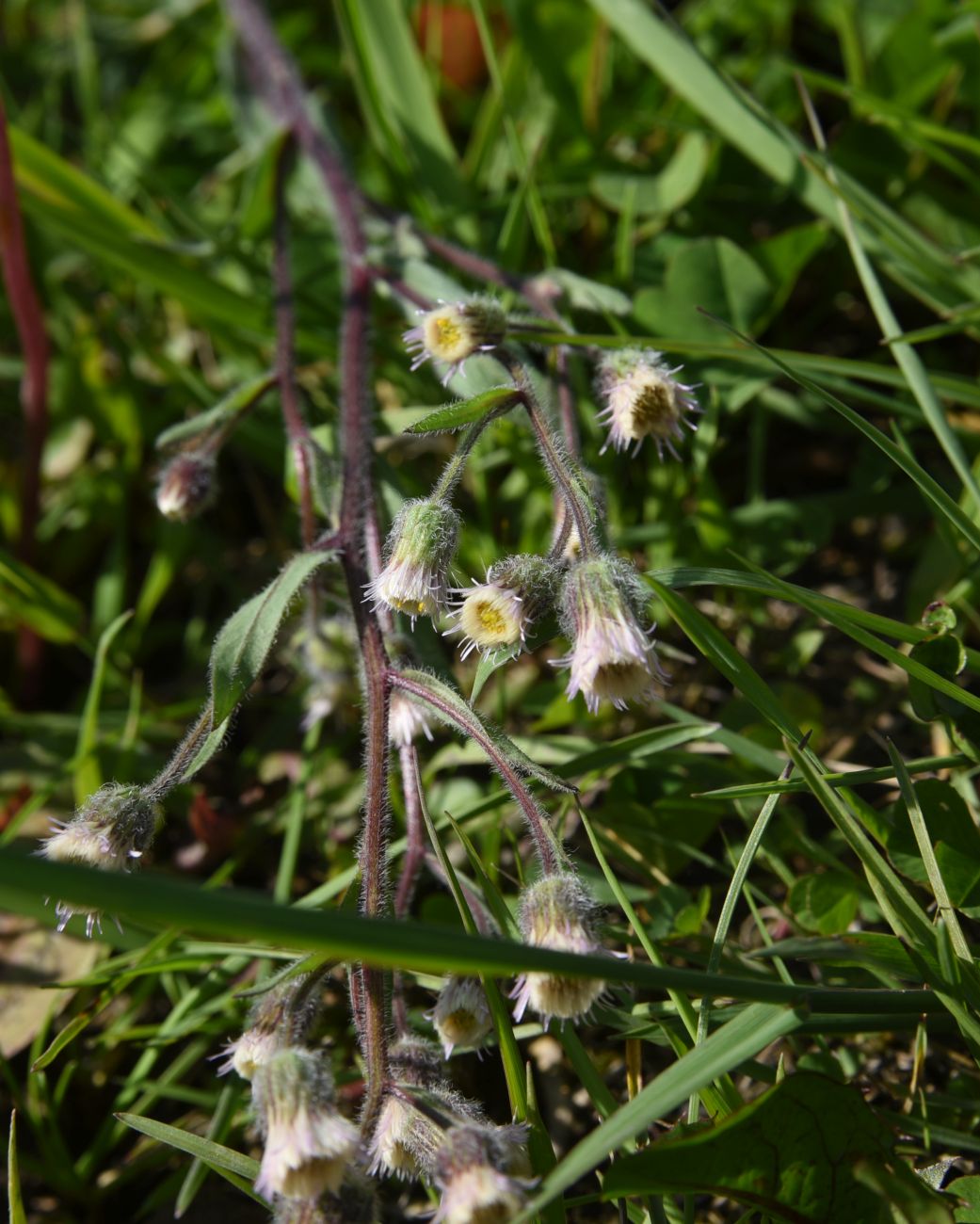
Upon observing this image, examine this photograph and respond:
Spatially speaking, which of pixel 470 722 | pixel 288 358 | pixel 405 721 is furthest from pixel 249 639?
pixel 288 358

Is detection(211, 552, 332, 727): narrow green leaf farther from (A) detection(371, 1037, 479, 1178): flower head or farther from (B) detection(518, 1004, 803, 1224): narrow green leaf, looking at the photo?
(B) detection(518, 1004, 803, 1224): narrow green leaf

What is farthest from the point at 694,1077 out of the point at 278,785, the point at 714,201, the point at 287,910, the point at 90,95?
the point at 90,95

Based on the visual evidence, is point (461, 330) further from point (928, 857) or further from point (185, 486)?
point (928, 857)

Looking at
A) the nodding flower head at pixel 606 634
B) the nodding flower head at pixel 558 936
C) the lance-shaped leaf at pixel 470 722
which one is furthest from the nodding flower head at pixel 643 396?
the nodding flower head at pixel 558 936

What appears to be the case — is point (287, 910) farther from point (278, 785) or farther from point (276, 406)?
point (276, 406)

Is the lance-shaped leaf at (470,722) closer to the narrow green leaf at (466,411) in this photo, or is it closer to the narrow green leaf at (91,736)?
the narrow green leaf at (466,411)
